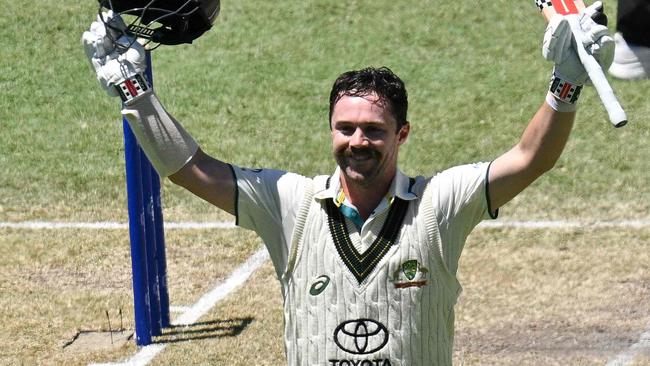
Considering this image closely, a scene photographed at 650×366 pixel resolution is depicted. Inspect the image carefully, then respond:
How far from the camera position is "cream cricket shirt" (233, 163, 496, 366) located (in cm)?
539

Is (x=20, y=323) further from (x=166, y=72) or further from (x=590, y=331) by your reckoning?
(x=166, y=72)

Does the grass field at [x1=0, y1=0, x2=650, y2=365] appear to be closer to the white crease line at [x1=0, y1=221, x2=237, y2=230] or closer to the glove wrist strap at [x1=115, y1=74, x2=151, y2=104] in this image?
the white crease line at [x1=0, y1=221, x2=237, y2=230]

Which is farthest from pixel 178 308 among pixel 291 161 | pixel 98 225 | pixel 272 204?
pixel 272 204

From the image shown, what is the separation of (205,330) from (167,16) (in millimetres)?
4651

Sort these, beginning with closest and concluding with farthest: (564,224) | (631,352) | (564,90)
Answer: (564,90)
(631,352)
(564,224)

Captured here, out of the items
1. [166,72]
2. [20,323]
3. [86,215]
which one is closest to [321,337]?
[20,323]

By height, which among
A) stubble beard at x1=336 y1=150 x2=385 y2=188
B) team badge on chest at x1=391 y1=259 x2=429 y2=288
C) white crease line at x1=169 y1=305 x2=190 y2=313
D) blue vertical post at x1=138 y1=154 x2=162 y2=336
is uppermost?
stubble beard at x1=336 y1=150 x2=385 y2=188

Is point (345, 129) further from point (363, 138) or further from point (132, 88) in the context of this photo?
point (132, 88)

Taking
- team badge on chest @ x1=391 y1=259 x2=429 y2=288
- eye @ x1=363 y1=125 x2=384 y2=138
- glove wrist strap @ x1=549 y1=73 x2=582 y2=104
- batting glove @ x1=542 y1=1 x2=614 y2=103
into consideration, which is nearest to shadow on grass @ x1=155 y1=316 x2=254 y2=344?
team badge on chest @ x1=391 y1=259 x2=429 y2=288

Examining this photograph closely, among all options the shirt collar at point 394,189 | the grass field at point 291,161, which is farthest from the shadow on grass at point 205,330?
the shirt collar at point 394,189

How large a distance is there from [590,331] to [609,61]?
4941 millimetres

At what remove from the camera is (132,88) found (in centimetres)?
538

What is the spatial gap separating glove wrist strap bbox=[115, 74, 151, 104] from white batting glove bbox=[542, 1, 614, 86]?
166 centimetres

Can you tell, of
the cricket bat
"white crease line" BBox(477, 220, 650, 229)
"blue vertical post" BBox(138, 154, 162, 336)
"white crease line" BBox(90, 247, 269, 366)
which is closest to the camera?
the cricket bat
